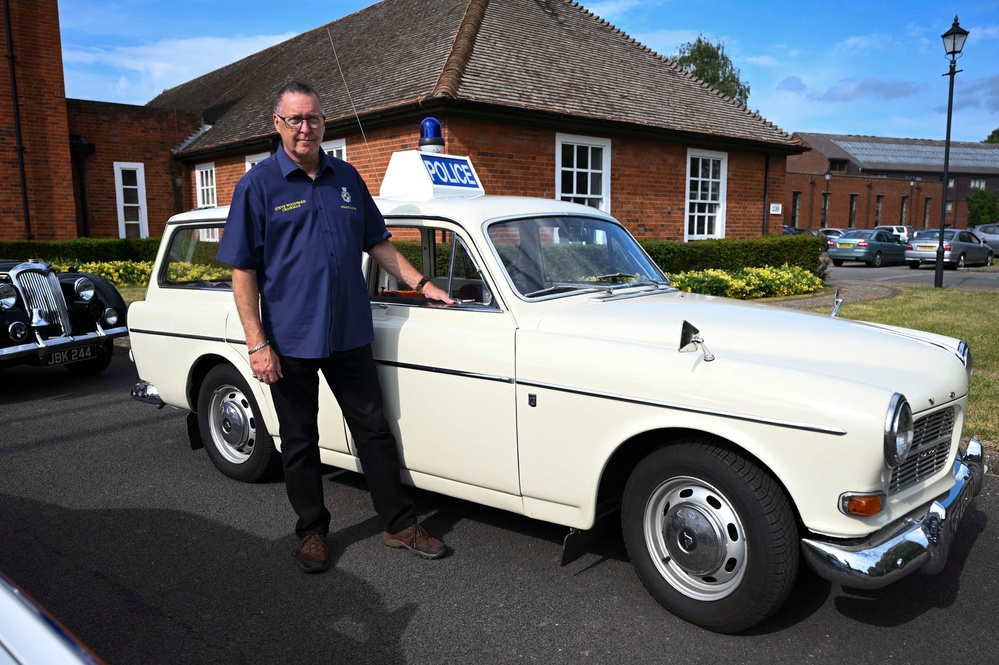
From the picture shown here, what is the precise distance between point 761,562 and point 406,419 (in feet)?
5.67

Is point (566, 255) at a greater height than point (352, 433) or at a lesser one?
greater

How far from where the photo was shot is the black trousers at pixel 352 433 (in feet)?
11.6

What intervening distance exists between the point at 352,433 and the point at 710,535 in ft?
5.58

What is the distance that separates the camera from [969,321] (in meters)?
10.4

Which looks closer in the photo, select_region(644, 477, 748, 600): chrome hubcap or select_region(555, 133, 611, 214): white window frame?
select_region(644, 477, 748, 600): chrome hubcap

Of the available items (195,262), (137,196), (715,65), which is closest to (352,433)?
(195,262)

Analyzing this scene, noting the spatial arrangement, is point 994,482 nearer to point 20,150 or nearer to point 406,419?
point 406,419

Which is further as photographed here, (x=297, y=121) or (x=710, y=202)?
(x=710, y=202)

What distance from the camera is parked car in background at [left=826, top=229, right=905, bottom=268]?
1051 inches

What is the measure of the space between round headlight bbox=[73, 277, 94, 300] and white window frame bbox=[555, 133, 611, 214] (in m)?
7.93

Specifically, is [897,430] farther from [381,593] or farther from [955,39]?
[955,39]

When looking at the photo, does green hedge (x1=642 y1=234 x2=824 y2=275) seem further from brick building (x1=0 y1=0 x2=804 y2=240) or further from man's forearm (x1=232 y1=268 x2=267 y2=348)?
man's forearm (x1=232 y1=268 x2=267 y2=348)

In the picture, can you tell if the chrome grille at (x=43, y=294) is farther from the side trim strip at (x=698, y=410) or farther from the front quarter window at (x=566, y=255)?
the side trim strip at (x=698, y=410)

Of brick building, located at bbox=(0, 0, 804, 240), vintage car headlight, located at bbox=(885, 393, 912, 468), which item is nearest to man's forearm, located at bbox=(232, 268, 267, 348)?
vintage car headlight, located at bbox=(885, 393, 912, 468)
